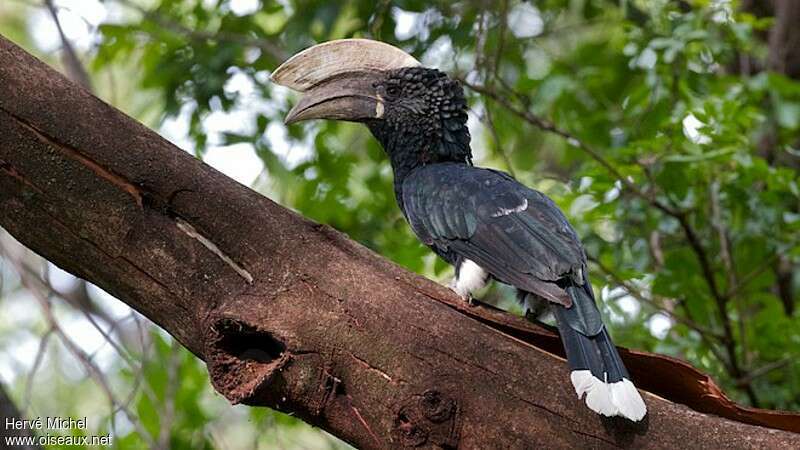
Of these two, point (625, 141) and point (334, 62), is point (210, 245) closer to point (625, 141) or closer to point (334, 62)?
point (334, 62)

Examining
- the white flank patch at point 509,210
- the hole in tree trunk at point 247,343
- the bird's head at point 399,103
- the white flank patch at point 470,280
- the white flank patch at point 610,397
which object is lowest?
the white flank patch at point 610,397

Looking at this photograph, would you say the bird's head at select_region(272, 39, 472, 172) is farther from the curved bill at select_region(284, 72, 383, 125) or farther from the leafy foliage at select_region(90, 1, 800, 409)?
the leafy foliage at select_region(90, 1, 800, 409)

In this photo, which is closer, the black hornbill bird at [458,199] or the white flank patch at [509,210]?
the black hornbill bird at [458,199]

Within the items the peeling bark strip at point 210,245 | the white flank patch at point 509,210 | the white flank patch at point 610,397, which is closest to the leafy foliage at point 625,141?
the white flank patch at point 509,210

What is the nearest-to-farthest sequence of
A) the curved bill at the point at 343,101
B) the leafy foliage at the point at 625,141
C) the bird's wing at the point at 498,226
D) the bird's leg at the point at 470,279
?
the bird's wing at the point at 498,226 < the bird's leg at the point at 470,279 < the curved bill at the point at 343,101 < the leafy foliage at the point at 625,141

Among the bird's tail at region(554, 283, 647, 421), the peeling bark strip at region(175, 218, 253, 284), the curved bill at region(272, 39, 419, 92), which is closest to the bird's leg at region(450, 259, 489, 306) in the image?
the bird's tail at region(554, 283, 647, 421)

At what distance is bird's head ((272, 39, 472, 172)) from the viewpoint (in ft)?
11.8

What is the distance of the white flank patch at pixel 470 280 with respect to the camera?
123 inches

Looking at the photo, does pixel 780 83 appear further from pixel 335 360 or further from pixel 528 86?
pixel 335 360

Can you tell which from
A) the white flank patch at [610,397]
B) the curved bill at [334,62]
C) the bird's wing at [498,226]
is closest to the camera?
the white flank patch at [610,397]

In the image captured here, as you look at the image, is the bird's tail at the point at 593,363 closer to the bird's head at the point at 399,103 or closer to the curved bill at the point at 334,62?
the bird's head at the point at 399,103

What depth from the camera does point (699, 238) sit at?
181 inches

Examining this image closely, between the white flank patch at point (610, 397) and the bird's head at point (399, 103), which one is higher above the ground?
the bird's head at point (399, 103)

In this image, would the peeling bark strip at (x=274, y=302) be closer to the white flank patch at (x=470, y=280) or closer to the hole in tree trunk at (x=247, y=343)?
the hole in tree trunk at (x=247, y=343)
